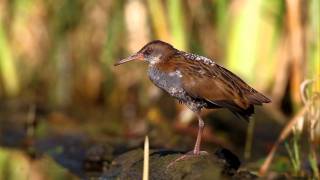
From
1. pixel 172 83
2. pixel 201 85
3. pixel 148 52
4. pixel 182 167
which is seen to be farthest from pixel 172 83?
pixel 182 167

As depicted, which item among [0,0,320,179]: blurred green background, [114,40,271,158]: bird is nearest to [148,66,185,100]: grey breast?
[114,40,271,158]: bird

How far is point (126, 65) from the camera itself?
1002 centimetres

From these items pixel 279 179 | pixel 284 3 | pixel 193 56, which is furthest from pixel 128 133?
pixel 193 56

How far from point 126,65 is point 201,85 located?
4499mm

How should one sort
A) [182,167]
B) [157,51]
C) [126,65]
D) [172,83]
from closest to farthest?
[182,167], [172,83], [157,51], [126,65]

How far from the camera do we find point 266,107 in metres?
9.23

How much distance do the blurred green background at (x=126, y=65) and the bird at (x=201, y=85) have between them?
7.67ft

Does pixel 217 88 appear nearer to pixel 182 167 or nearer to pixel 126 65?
pixel 182 167

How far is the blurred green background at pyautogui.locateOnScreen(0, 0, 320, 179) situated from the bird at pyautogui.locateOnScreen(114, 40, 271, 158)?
234 cm

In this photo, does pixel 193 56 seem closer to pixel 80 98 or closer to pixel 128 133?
pixel 128 133

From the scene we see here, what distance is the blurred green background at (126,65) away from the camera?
8.70 meters

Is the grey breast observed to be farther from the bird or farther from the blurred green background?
the blurred green background

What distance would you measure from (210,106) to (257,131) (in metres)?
3.27

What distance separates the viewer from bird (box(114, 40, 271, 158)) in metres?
5.53
